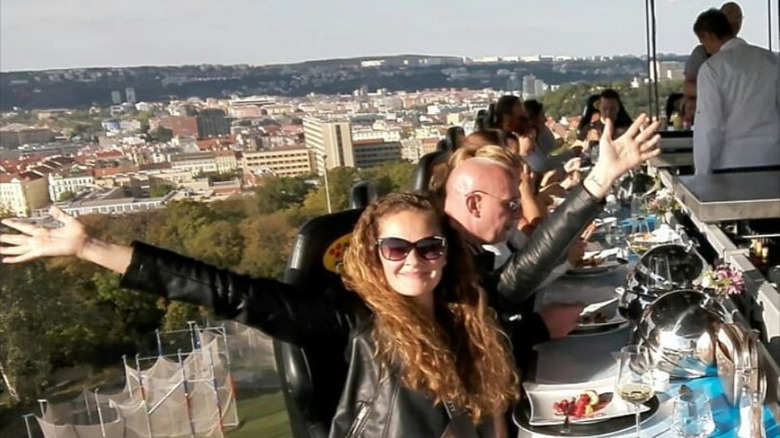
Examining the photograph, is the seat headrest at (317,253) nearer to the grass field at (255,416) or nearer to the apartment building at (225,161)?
the apartment building at (225,161)

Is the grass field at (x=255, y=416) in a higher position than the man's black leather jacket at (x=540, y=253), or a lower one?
lower

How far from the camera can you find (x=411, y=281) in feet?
3.22

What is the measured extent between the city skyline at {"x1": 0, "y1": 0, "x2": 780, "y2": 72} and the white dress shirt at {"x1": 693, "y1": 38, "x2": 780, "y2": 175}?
13.8 feet

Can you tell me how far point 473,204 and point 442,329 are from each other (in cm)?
35

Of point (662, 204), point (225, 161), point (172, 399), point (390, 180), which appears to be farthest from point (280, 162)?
point (390, 180)

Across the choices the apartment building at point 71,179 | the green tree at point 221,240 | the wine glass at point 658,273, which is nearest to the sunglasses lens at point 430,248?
the wine glass at point 658,273

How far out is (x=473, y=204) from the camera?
131cm

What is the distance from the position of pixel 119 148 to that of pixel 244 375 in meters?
3.75

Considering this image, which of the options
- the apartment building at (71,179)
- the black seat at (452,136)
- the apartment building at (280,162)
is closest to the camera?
the black seat at (452,136)

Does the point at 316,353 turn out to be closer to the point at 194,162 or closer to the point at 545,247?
the point at 545,247

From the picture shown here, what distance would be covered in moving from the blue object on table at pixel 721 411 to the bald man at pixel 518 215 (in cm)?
27

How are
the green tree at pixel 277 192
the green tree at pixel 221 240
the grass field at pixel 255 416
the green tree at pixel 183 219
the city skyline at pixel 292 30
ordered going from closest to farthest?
the green tree at pixel 221 240 → the green tree at pixel 183 219 → the green tree at pixel 277 192 → the city skyline at pixel 292 30 → the grass field at pixel 255 416

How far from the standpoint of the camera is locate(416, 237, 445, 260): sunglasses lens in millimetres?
987

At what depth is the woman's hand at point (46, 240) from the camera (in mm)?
962
